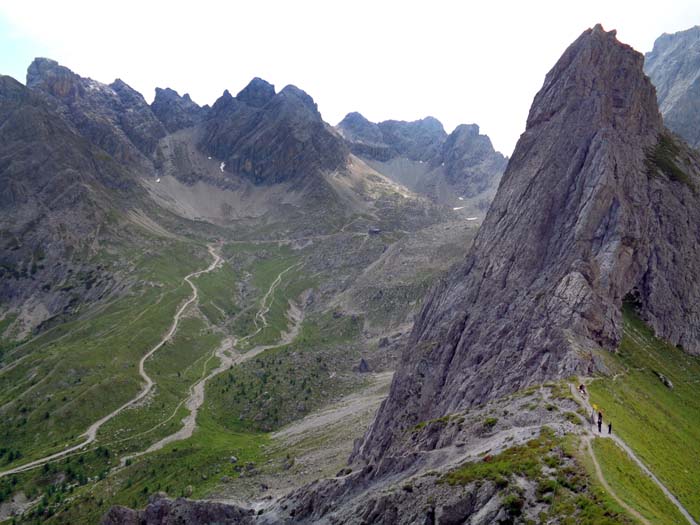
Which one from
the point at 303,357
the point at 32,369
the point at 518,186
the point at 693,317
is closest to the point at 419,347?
the point at 518,186

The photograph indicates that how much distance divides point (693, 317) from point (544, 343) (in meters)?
32.7

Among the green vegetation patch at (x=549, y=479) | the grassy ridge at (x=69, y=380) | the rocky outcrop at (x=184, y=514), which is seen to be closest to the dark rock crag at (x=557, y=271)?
the rocky outcrop at (x=184, y=514)

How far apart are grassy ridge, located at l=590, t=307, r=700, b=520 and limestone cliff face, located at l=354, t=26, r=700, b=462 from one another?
3489 millimetres

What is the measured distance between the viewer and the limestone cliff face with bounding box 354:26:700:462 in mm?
63125

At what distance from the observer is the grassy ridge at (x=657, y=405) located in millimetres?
40625

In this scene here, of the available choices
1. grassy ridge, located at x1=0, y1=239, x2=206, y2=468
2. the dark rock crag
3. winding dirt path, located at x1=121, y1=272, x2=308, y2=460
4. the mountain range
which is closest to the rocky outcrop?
the mountain range

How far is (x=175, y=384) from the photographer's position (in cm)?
16088

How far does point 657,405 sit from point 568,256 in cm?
2322

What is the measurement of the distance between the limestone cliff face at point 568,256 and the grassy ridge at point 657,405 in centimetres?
349

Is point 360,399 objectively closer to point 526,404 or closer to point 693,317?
point 693,317

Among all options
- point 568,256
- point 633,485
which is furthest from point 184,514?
point 568,256

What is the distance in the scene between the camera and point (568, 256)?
72250mm

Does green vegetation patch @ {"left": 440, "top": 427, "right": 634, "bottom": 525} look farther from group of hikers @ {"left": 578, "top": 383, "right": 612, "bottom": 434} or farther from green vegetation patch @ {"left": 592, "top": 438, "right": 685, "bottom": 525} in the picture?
group of hikers @ {"left": 578, "top": 383, "right": 612, "bottom": 434}

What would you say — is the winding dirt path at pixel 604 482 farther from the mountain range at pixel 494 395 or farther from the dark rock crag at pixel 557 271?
the dark rock crag at pixel 557 271
